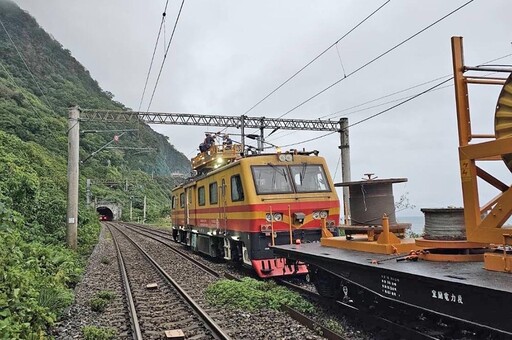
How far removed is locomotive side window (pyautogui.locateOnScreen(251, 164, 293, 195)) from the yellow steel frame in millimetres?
6358

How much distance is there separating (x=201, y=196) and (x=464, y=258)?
1118 cm

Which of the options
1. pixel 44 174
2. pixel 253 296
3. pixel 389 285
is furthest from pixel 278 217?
pixel 44 174

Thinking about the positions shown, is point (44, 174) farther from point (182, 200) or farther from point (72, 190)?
point (182, 200)

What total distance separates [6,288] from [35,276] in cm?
224

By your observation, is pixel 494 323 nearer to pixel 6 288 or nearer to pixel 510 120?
pixel 510 120

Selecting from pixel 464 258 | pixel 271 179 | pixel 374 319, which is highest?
pixel 271 179

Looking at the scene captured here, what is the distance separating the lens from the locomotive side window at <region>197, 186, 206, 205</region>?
573 inches

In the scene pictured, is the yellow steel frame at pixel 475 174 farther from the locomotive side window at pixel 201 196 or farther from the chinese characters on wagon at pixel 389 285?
the locomotive side window at pixel 201 196

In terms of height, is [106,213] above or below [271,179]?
below

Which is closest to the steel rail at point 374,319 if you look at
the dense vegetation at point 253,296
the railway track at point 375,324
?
the railway track at point 375,324

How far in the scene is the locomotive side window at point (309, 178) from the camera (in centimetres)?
1088

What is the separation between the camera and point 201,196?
15078 mm

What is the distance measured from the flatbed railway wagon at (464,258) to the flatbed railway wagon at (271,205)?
4218mm

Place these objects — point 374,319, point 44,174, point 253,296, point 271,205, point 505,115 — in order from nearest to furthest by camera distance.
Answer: point 505,115
point 374,319
point 253,296
point 271,205
point 44,174
